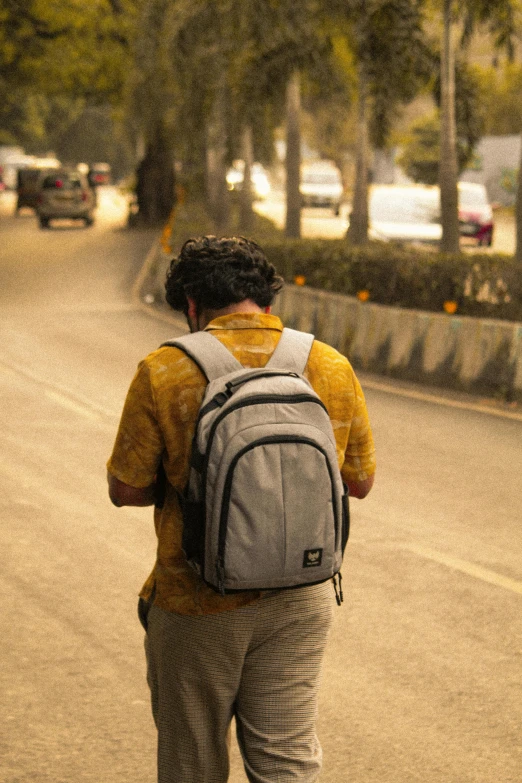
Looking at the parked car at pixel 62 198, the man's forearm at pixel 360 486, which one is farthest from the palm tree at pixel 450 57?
the parked car at pixel 62 198

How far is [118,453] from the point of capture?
3.16 metres

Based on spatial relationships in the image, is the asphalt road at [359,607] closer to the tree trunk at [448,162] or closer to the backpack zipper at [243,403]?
the backpack zipper at [243,403]

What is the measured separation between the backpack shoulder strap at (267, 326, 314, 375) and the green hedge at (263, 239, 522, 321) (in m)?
10.0

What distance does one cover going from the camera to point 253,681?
3094 millimetres

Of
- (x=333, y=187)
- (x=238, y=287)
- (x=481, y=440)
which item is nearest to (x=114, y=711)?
(x=238, y=287)

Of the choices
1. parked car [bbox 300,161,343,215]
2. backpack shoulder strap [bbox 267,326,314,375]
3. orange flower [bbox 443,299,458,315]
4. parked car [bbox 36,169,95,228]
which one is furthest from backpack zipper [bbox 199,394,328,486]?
parked car [bbox 300,161,343,215]

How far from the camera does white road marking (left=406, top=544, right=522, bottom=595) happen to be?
21.0ft

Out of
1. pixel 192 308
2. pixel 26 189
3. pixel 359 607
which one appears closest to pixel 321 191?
pixel 26 189

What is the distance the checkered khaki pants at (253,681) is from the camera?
10.1 ft

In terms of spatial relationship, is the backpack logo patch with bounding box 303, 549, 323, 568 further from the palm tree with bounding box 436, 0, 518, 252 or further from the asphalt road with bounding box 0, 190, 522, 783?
the palm tree with bounding box 436, 0, 518, 252

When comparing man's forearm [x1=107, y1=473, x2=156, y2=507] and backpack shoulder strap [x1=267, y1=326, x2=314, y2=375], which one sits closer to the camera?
backpack shoulder strap [x1=267, y1=326, x2=314, y2=375]

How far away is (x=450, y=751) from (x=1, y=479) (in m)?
4.67

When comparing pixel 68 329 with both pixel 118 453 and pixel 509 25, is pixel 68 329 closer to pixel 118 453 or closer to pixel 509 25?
pixel 509 25

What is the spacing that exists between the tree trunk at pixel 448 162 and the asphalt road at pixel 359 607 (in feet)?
25.7
